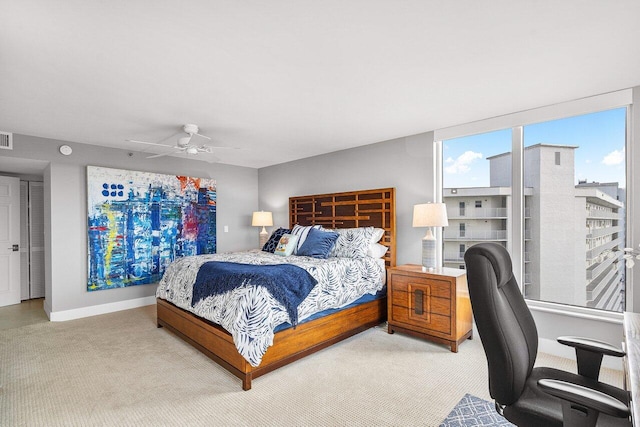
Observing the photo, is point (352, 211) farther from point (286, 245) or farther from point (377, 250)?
point (286, 245)

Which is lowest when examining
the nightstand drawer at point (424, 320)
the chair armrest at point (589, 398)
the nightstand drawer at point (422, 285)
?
the nightstand drawer at point (424, 320)

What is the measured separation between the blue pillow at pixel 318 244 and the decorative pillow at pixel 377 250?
47 centimetres

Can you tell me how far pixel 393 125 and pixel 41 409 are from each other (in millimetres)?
3957

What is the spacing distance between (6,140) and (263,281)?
146 inches

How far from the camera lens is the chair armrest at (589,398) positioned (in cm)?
107

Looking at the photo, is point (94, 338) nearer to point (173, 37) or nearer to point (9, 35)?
point (9, 35)

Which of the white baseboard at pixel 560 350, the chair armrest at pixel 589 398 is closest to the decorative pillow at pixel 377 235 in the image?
the white baseboard at pixel 560 350

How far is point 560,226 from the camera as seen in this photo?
10.5 feet

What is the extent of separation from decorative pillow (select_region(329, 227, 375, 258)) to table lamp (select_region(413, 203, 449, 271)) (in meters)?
0.69

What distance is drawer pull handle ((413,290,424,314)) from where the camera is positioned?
3.33 metres

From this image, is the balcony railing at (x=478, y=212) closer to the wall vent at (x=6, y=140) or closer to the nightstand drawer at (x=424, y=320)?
the nightstand drawer at (x=424, y=320)

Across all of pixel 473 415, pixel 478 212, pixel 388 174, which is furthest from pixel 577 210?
pixel 473 415

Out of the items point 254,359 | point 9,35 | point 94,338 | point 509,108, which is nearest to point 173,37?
point 9,35

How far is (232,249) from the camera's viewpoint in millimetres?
5988
